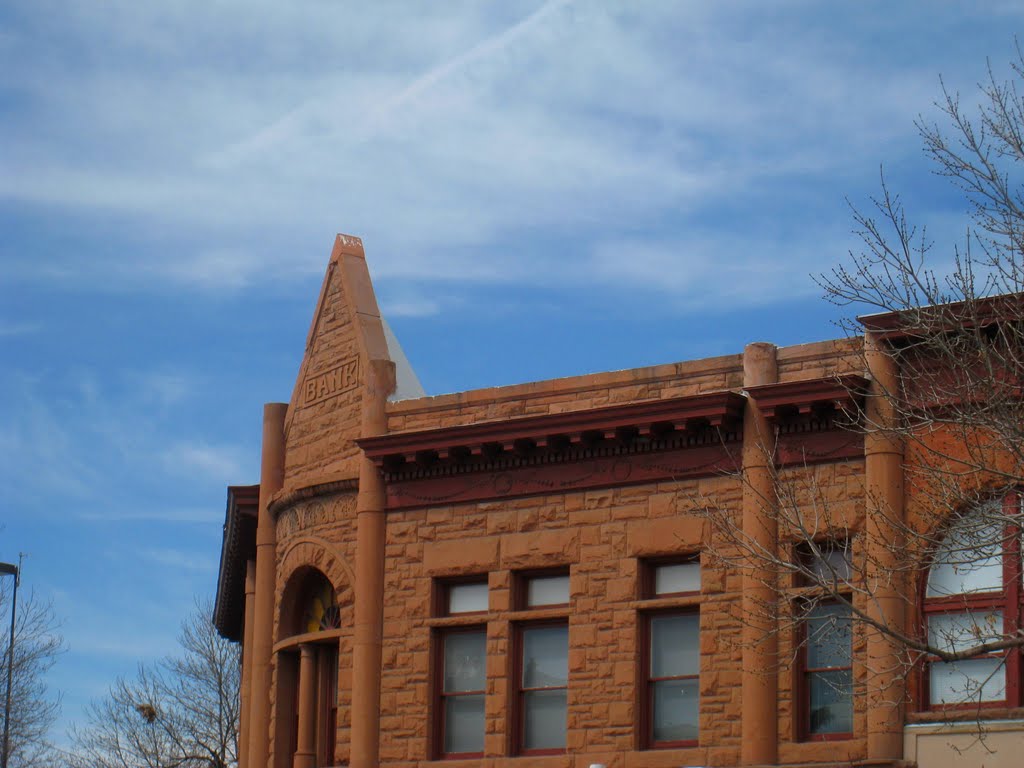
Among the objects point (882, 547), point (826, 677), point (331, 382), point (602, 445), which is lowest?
point (826, 677)

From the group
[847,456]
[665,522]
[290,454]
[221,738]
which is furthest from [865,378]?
[221,738]

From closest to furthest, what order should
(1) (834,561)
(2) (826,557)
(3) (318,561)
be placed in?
1. (2) (826,557)
2. (1) (834,561)
3. (3) (318,561)

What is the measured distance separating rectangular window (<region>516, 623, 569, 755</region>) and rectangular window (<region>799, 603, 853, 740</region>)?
11.2 ft

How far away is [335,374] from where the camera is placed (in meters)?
27.7

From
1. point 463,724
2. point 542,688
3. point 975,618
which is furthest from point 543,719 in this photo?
point 975,618

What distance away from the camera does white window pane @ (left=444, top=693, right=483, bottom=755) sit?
2489 cm

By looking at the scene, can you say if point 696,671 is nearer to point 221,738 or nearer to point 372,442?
point 372,442

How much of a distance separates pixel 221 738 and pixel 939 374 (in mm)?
33536

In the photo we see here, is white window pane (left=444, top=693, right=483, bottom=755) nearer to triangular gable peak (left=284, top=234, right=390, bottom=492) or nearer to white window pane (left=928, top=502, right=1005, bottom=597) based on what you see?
triangular gable peak (left=284, top=234, right=390, bottom=492)

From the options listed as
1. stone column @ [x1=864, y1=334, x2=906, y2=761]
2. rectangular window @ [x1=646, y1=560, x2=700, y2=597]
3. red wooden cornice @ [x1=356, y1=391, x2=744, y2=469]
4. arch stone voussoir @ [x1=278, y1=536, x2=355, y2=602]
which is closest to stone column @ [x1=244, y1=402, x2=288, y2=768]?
arch stone voussoir @ [x1=278, y1=536, x2=355, y2=602]

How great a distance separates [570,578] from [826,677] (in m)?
3.84

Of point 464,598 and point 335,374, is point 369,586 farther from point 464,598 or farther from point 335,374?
point 335,374

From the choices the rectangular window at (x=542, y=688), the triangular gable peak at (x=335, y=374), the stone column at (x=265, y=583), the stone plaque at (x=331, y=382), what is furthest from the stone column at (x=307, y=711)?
the rectangular window at (x=542, y=688)

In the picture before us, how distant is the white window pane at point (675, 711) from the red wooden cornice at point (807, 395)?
3.67m
